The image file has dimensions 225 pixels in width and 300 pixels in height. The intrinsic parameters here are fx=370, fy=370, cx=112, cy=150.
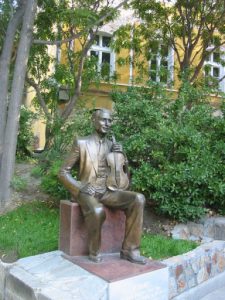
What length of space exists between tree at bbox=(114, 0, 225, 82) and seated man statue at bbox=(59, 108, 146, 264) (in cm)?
817

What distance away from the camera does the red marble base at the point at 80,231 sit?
4219mm

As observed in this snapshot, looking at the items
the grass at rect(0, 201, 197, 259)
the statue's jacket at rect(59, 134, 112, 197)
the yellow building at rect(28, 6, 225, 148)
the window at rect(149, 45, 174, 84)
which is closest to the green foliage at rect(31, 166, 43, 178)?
the grass at rect(0, 201, 197, 259)

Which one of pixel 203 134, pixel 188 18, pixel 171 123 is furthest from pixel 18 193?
pixel 188 18

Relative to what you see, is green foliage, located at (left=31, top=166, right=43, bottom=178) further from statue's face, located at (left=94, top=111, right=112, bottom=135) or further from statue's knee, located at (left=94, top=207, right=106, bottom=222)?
statue's knee, located at (left=94, top=207, right=106, bottom=222)

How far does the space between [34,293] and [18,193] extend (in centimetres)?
408

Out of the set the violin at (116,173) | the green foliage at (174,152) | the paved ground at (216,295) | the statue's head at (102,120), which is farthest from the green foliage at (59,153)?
the paved ground at (216,295)

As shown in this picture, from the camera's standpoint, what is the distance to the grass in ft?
16.1

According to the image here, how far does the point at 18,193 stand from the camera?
24.6 feet

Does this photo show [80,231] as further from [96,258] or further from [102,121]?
[102,121]

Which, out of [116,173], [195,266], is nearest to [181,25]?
[116,173]

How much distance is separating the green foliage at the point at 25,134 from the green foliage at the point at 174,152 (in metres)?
4.48

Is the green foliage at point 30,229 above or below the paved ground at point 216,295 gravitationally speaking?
above

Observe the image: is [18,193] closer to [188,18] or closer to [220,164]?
[220,164]

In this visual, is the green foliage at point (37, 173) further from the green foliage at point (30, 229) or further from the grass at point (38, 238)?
the grass at point (38, 238)
